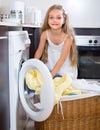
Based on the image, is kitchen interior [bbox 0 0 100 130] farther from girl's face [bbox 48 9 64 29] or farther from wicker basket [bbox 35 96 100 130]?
girl's face [bbox 48 9 64 29]

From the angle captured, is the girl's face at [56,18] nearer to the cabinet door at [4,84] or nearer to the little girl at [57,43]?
the little girl at [57,43]

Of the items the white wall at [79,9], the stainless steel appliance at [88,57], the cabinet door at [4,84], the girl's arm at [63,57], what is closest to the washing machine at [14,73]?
the cabinet door at [4,84]

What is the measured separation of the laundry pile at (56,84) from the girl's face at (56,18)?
41 cm

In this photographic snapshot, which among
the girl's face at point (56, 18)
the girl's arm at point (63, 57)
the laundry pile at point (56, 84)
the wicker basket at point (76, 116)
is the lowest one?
the wicker basket at point (76, 116)

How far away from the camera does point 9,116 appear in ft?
4.59

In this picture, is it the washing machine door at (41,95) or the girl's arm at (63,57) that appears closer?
the washing machine door at (41,95)

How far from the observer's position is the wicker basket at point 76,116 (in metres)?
1.50

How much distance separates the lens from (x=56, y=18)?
176cm

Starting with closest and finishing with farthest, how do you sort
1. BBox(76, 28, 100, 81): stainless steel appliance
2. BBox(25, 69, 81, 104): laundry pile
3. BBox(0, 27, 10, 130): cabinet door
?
BBox(0, 27, 10, 130): cabinet door, BBox(25, 69, 81, 104): laundry pile, BBox(76, 28, 100, 81): stainless steel appliance

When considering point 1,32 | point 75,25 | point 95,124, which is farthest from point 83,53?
point 1,32

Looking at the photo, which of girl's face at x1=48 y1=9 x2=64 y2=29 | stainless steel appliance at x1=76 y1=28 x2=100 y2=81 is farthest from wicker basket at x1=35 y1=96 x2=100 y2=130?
stainless steel appliance at x1=76 y1=28 x2=100 y2=81

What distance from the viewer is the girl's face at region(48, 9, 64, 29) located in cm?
175

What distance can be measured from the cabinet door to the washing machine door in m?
0.14

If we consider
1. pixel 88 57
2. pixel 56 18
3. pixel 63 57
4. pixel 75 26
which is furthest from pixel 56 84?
pixel 75 26
